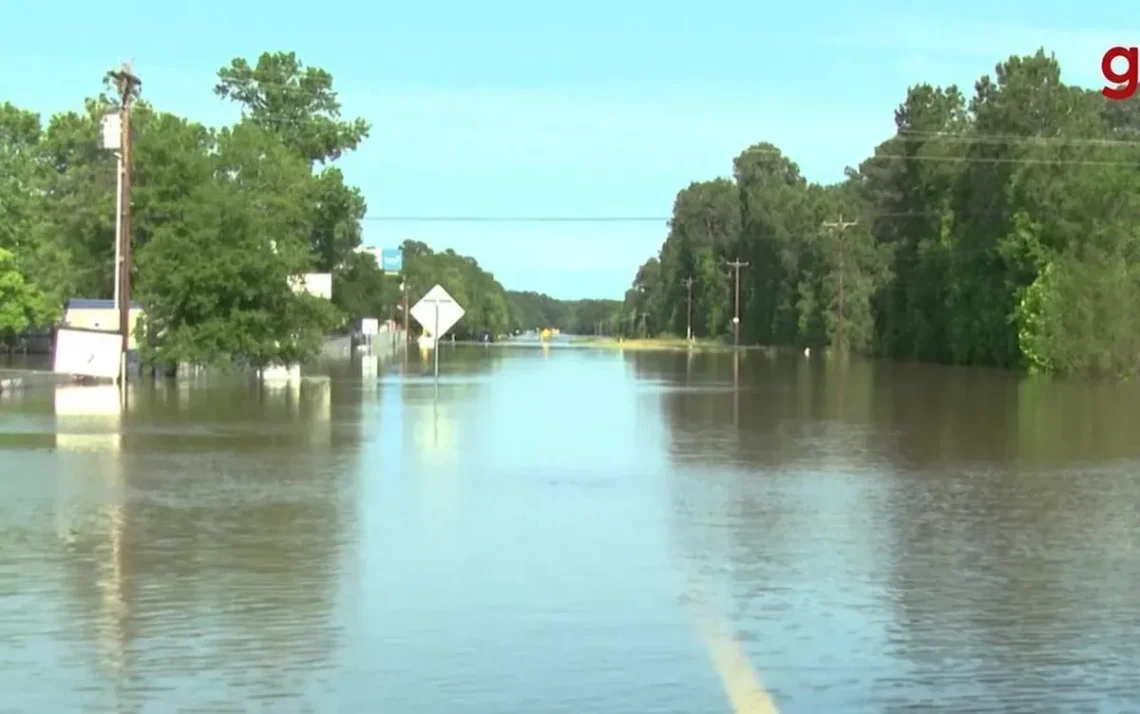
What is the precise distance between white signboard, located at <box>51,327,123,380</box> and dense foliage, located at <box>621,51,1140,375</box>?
3558cm

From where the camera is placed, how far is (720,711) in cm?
782

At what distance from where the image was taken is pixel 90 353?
1638 inches

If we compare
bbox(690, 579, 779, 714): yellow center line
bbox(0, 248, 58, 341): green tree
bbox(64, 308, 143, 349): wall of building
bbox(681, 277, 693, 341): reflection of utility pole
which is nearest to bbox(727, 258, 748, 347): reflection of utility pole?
bbox(681, 277, 693, 341): reflection of utility pole

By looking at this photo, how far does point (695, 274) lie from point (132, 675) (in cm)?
15509

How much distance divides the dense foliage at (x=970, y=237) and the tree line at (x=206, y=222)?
28.6 m

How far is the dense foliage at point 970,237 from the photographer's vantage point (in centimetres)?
6194

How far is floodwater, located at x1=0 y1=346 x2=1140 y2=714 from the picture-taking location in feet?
27.5

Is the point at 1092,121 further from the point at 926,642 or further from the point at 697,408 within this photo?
the point at 926,642

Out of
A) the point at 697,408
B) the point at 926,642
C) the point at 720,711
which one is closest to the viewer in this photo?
the point at 720,711

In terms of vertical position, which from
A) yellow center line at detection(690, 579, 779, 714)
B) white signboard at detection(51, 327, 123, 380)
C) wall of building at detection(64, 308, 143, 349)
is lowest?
yellow center line at detection(690, 579, 779, 714)

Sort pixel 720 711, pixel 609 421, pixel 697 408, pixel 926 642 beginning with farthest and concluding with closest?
pixel 697 408 < pixel 609 421 < pixel 926 642 < pixel 720 711

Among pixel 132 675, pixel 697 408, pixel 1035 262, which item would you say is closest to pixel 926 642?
pixel 132 675

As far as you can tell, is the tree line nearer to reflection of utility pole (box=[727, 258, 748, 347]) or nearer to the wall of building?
the wall of building

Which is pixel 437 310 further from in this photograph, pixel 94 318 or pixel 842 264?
pixel 842 264
